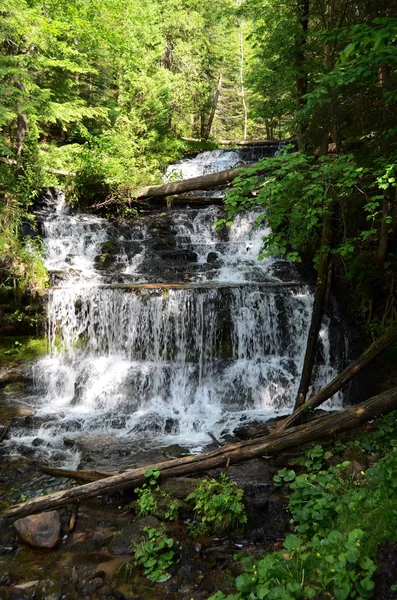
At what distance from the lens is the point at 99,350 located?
9.05 m

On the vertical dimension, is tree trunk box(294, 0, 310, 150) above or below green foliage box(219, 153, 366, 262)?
above

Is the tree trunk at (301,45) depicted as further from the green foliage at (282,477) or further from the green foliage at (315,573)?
the green foliage at (315,573)

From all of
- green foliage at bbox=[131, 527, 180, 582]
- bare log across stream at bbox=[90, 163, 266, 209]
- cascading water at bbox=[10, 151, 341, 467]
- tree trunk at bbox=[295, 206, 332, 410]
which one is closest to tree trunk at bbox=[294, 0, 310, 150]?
tree trunk at bbox=[295, 206, 332, 410]

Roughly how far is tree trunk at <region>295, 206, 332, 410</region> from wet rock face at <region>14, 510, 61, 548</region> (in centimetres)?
394

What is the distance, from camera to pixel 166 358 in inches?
344

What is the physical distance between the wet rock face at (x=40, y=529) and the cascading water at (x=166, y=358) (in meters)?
2.35

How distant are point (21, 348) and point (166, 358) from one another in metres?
3.54

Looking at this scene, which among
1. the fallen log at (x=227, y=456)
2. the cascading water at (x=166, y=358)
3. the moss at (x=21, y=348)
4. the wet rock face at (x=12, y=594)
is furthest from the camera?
the moss at (x=21, y=348)

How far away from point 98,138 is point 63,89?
208 centimetres

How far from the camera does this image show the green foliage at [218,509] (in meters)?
4.09

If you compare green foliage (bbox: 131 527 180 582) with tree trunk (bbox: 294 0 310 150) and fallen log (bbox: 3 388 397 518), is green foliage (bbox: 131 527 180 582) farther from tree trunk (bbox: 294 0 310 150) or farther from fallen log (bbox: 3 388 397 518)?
tree trunk (bbox: 294 0 310 150)

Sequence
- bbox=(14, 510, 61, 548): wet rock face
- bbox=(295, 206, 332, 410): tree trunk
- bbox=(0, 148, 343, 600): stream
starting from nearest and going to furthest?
bbox=(0, 148, 343, 600): stream → bbox=(14, 510, 61, 548): wet rock face → bbox=(295, 206, 332, 410): tree trunk

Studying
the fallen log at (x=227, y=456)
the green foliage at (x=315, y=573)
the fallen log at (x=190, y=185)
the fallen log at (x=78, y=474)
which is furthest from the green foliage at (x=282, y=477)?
the fallen log at (x=190, y=185)

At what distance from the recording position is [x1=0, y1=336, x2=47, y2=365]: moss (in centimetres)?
890
